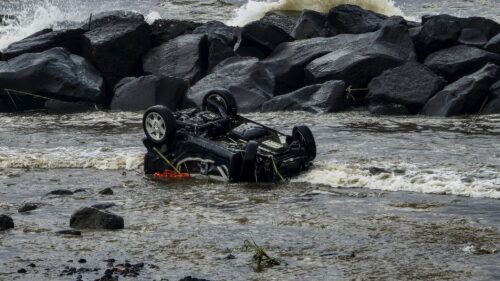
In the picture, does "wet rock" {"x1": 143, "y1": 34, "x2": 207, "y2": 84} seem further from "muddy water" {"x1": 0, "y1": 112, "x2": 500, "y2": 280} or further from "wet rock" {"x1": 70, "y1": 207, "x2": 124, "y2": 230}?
"wet rock" {"x1": 70, "y1": 207, "x2": 124, "y2": 230}

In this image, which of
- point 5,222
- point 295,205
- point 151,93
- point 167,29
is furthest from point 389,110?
point 5,222

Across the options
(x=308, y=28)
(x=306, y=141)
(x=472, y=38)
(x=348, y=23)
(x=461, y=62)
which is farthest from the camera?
(x=348, y=23)

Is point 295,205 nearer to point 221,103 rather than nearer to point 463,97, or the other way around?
point 221,103

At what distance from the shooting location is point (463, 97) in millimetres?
21906

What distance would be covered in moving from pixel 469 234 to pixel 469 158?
517 centimetres

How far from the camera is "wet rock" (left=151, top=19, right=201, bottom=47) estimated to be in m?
28.3

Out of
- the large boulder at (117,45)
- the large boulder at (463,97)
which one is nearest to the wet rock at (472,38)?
the large boulder at (463,97)

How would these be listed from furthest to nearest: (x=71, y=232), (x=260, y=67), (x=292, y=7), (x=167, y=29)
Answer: (x=292, y=7)
(x=167, y=29)
(x=260, y=67)
(x=71, y=232)

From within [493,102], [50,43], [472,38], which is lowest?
[493,102]

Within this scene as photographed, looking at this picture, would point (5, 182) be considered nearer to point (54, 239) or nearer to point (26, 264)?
point (54, 239)

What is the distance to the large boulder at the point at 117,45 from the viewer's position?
26.6 meters

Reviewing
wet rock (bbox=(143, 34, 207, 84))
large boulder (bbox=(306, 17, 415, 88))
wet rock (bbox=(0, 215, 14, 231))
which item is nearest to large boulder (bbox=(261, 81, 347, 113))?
large boulder (bbox=(306, 17, 415, 88))

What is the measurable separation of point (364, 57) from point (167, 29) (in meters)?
7.06

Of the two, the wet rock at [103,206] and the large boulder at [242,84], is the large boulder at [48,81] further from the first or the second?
the wet rock at [103,206]
